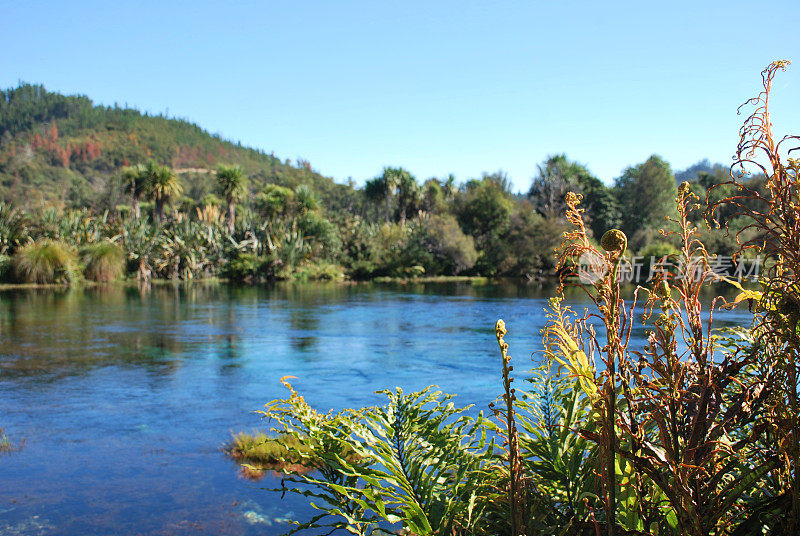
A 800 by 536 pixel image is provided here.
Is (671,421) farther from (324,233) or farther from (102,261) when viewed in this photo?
(324,233)

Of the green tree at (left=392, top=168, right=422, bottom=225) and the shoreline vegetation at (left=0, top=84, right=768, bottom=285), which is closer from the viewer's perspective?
the shoreline vegetation at (left=0, top=84, right=768, bottom=285)

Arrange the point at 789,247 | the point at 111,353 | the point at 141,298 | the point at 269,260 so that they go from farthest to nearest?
the point at 269,260
the point at 141,298
the point at 111,353
the point at 789,247

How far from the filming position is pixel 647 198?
54750 mm

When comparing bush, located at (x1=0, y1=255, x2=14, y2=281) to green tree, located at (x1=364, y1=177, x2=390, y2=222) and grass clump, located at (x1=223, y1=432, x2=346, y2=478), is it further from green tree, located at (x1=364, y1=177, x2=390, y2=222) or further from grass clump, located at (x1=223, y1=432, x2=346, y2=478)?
green tree, located at (x1=364, y1=177, x2=390, y2=222)

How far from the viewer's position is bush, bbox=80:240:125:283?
117ft

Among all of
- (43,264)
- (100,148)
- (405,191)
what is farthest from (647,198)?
(100,148)

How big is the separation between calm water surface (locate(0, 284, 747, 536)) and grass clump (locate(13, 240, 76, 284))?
30.6ft

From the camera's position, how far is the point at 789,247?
1.66m

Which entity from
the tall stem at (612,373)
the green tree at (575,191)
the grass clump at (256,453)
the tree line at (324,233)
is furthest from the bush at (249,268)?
the tall stem at (612,373)

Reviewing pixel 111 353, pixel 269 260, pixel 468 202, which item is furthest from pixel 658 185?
pixel 111 353

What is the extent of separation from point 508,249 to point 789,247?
4518 centimetres

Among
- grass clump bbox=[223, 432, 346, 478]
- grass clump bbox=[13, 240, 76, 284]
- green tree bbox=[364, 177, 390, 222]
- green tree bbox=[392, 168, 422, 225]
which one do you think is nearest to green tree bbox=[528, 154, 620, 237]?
green tree bbox=[392, 168, 422, 225]

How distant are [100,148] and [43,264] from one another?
103m

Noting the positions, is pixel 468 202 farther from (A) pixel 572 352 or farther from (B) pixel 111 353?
(A) pixel 572 352
